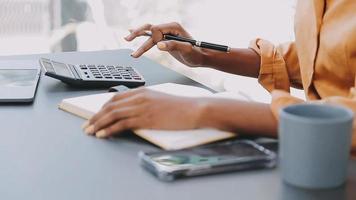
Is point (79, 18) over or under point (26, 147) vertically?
under

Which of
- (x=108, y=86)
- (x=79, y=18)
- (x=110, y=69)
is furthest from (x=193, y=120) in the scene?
(x=79, y=18)

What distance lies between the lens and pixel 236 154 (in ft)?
2.69

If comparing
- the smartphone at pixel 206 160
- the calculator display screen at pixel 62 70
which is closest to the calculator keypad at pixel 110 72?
the calculator display screen at pixel 62 70

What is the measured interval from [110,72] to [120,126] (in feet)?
1.38

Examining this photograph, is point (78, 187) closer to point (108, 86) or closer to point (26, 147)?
point (26, 147)

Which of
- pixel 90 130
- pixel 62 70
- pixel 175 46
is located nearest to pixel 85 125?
pixel 90 130

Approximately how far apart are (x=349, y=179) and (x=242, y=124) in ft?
0.63

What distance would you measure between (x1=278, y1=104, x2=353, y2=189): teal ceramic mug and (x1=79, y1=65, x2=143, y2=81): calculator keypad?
59 cm

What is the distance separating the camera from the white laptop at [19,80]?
1164 millimetres

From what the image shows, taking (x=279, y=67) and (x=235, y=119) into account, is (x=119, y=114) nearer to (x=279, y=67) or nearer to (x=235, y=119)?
(x=235, y=119)

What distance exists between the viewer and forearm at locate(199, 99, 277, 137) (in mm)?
892

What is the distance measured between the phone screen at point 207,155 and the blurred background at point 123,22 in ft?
5.58

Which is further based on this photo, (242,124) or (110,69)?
(110,69)

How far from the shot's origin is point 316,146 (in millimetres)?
708
